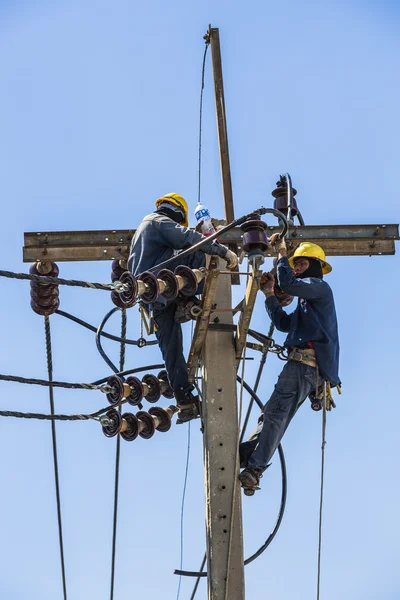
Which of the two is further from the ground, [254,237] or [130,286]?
[254,237]

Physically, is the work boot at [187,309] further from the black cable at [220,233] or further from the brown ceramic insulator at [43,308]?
the brown ceramic insulator at [43,308]

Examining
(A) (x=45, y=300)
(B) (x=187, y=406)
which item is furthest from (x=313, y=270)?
(A) (x=45, y=300)

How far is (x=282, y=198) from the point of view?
945 centimetres

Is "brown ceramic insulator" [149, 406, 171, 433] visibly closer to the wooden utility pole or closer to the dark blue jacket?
the wooden utility pole

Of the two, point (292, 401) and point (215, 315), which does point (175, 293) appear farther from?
point (292, 401)

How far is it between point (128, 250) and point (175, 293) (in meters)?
1.17

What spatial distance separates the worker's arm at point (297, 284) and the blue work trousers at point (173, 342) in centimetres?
67

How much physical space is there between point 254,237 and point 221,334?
957mm

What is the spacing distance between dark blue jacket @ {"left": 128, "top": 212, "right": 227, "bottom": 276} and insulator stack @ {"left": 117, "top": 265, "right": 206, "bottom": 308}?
1.03 ft

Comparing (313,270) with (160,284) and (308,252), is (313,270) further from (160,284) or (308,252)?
(160,284)

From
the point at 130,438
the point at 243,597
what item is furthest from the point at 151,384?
the point at 243,597

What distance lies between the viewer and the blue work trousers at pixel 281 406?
8.41 m

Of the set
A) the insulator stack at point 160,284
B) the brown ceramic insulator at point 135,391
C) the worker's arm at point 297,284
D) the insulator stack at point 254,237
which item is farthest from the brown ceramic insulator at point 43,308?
the insulator stack at point 254,237

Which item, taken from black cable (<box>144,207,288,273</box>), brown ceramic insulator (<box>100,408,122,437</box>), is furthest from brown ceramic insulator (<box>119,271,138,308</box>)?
brown ceramic insulator (<box>100,408,122,437</box>)
